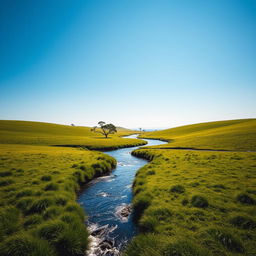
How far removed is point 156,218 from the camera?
7.58 metres

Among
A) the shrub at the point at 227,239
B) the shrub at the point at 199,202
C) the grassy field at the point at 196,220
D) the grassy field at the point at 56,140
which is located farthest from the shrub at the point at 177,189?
the grassy field at the point at 56,140

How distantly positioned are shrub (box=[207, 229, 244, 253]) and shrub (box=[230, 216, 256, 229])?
143cm

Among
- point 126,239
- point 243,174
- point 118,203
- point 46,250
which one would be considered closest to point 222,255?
point 126,239

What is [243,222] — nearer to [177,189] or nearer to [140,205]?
[177,189]

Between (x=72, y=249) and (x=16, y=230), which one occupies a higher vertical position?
(x=16, y=230)

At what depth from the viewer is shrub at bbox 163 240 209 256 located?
453cm

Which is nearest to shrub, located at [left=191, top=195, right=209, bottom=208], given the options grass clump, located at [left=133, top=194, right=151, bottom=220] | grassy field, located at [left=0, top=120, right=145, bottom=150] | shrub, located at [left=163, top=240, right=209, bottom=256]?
grass clump, located at [left=133, top=194, right=151, bottom=220]

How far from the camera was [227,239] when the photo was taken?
17.8 ft

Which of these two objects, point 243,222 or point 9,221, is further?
point 9,221

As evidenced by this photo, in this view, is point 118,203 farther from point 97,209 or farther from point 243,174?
point 243,174

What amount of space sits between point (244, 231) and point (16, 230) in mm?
11322

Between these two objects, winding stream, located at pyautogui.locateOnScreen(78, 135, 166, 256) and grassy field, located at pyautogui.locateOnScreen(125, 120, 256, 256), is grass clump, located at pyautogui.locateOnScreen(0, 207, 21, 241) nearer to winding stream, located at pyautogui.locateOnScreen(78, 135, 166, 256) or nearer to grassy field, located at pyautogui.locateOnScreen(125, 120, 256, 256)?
winding stream, located at pyautogui.locateOnScreen(78, 135, 166, 256)

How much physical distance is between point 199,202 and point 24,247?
9.68m

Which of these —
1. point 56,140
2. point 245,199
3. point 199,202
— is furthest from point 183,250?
point 56,140
